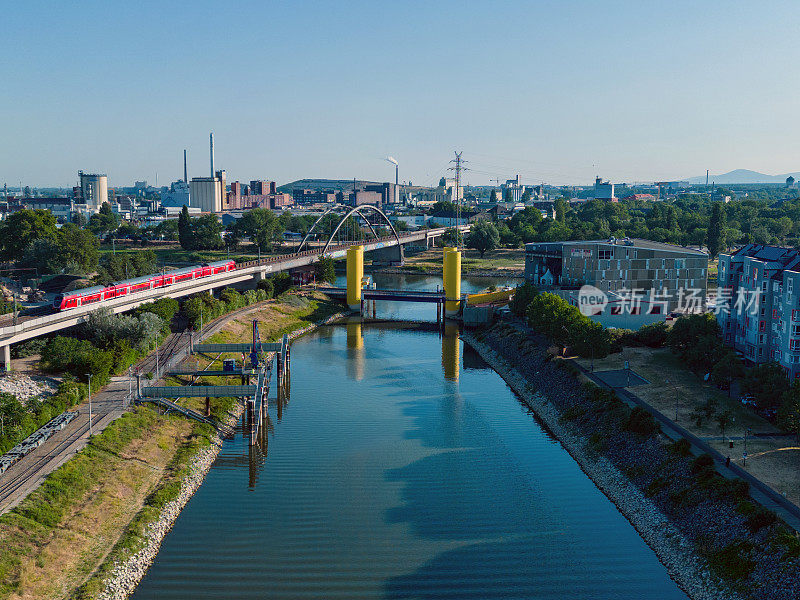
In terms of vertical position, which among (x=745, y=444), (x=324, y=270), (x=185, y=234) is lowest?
(x=745, y=444)

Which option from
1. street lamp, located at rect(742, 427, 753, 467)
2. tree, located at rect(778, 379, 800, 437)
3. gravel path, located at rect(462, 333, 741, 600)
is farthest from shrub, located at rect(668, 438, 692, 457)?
tree, located at rect(778, 379, 800, 437)

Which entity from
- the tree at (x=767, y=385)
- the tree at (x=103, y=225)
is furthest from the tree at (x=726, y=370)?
the tree at (x=103, y=225)

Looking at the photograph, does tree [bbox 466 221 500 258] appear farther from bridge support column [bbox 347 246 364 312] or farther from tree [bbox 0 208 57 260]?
tree [bbox 0 208 57 260]

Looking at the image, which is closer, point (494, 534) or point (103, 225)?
point (494, 534)

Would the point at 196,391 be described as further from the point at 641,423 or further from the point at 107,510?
the point at 641,423

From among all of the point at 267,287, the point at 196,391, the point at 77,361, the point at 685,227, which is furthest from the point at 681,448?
the point at 685,227

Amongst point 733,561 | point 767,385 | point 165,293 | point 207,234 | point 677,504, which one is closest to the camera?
point 733,561

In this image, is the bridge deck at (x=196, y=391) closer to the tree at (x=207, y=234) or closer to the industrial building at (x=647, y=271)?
the industrial building at (x=647, y=271)
